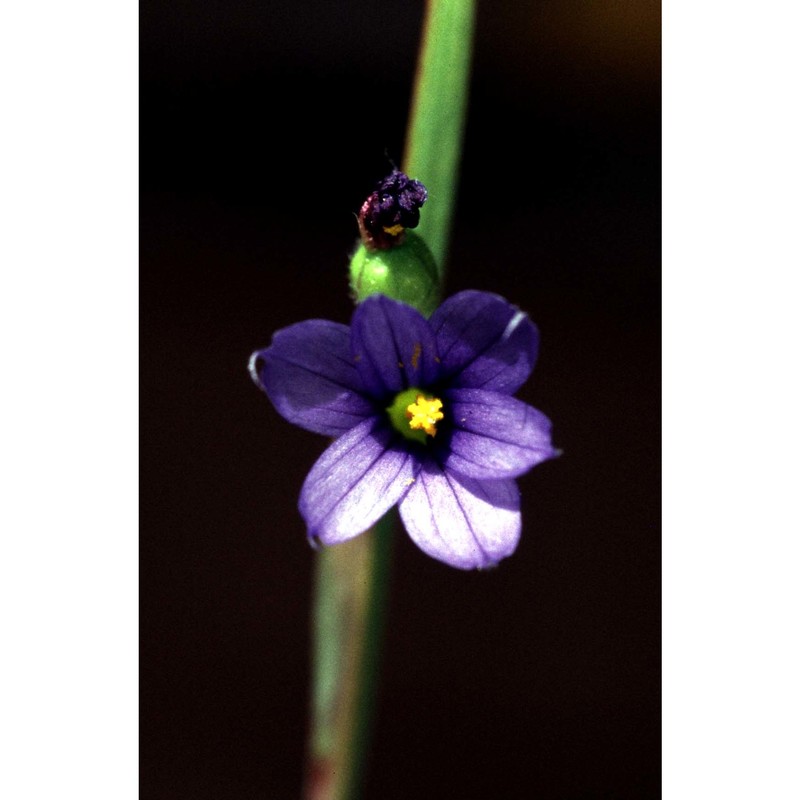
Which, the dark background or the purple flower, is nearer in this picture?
the purple flower

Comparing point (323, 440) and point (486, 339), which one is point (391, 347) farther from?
point (323, 440)

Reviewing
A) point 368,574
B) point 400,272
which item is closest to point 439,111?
point 400,272

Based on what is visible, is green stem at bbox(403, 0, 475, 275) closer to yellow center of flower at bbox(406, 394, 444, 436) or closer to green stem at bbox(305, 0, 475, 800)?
green stem at bbox(305, 0, 475, 800)

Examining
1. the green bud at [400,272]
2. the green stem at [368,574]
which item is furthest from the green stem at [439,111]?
the green bud at [400,272]

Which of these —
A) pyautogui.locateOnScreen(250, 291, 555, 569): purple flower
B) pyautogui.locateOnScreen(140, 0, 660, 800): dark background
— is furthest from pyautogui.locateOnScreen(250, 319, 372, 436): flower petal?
pyautogui.locateOnScreen(140, 0, 660, 800): dark background

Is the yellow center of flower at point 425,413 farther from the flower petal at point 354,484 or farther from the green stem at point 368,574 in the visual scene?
the green stem at point 368,574

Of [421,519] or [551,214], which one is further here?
[551,214]
